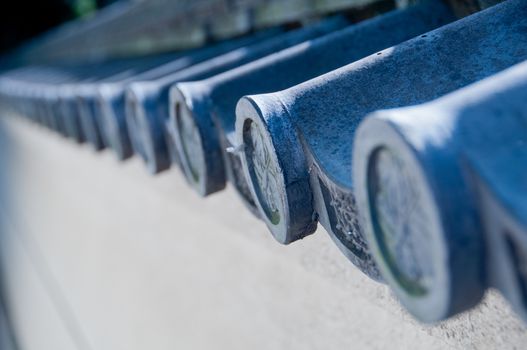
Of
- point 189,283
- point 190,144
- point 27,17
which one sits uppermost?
point 190,144

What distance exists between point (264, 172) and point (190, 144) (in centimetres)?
35

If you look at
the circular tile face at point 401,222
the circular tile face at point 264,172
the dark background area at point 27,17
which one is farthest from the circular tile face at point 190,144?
the dark background area at point 27,17

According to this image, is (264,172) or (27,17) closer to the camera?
(264,172)

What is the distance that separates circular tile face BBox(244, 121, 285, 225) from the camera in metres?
0.76

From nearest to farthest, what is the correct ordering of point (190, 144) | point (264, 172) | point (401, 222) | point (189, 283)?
point (401, 222) → point (264, 172) → point (190, 144) → point (189, 283)

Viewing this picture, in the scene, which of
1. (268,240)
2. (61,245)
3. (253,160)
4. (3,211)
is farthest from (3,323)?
(253,160)

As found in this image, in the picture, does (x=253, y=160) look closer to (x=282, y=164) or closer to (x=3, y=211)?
(x=282, y=164)

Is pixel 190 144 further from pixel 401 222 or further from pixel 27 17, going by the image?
pixel 27 17

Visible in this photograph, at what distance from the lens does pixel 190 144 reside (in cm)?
113

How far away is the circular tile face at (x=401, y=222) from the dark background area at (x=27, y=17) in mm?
18670

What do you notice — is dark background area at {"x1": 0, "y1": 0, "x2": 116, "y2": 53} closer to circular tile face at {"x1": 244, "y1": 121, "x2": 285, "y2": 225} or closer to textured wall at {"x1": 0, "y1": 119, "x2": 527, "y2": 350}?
textured wall at {"x1": 0, "y1": 119, "x2": 527, "y2": 350}

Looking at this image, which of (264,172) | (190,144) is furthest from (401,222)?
(190,144)

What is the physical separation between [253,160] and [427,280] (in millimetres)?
379

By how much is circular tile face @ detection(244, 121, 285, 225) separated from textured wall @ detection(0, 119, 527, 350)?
308 mm
